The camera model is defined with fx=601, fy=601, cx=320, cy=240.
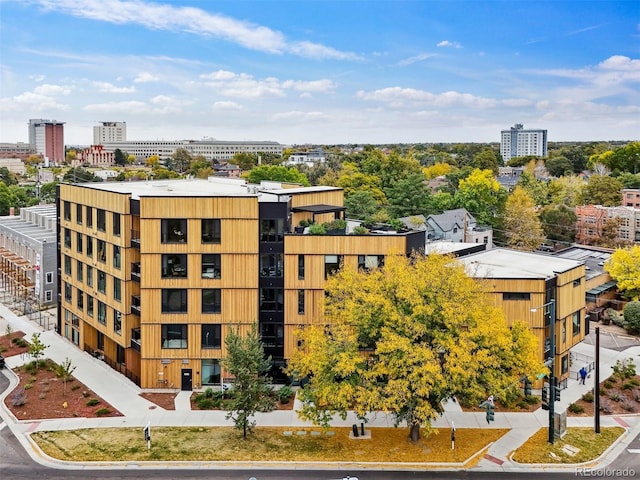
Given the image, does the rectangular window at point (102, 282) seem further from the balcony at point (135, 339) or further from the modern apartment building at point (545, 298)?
the modern apartment building at point (545, 298)

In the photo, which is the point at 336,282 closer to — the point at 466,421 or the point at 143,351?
the point at 466,421

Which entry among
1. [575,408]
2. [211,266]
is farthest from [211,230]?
[575,408]

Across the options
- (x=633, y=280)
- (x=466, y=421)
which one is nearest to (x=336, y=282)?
(x=466, y=421)

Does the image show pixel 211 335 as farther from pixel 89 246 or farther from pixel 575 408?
pixel 575 408

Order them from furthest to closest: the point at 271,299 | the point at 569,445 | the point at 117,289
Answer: the point at 117,289
the point at 271,299
the point at 569,445

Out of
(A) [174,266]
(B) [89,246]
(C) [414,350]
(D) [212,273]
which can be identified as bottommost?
(C) [414,350]

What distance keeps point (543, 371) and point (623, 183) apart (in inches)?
3893

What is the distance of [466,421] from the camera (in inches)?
1383

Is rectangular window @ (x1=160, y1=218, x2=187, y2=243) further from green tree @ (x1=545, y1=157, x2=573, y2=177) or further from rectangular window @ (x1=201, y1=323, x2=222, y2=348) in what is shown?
green tree @ (x1=545, y1=157, x2=573, y2=177)

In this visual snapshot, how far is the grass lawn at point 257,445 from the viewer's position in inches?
1185

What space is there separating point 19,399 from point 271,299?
54.9 ft

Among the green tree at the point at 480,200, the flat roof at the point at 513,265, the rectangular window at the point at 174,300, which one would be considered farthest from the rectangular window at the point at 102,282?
the green tree at the point at 480,200

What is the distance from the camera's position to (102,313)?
44.6m

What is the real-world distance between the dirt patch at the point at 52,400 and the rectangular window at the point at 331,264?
15.4 meters
